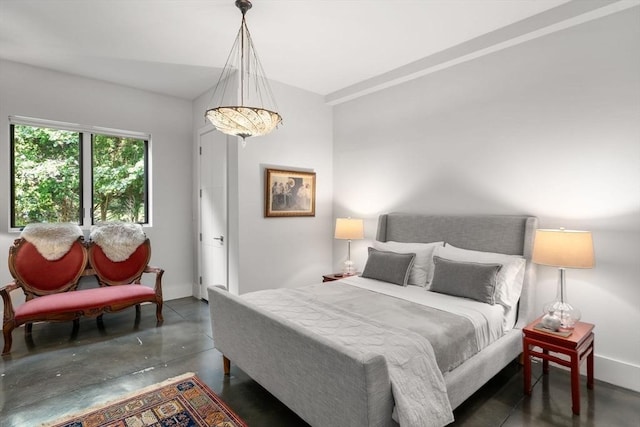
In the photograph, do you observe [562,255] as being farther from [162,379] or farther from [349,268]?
[162,379]

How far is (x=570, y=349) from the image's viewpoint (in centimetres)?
225

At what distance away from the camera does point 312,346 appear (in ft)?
5.78

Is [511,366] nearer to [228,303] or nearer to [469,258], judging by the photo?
[469,258]

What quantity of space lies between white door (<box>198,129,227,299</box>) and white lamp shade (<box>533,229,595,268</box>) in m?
3.48

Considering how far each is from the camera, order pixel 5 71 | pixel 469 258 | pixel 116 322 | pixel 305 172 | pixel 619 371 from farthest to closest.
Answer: pixel 305 172 → pixel 116 322 → pixel 5 71 → pixel 469 258 → pixel 619 371

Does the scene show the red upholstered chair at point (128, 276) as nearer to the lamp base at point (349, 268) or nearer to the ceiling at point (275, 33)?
the ceiling at point (275, 33)

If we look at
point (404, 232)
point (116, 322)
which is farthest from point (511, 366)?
point (116, 322)

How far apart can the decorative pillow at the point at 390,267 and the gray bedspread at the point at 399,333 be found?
1.38 feet

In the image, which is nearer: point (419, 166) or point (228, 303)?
point (228, 303)

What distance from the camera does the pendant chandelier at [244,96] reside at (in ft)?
8.11

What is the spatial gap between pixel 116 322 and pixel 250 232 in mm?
1908

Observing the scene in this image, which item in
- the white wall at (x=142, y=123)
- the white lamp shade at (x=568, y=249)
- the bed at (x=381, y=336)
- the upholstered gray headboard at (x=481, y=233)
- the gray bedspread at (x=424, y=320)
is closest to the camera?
the bed at (x=381, y=336)

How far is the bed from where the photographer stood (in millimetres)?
1603

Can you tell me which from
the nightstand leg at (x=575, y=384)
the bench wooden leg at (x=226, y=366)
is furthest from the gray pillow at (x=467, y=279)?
the bench wooden leg at (x=226, y=366)
